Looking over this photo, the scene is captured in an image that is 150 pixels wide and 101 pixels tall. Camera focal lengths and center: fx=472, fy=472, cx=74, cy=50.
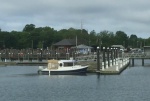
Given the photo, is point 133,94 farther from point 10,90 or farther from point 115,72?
point 115,72

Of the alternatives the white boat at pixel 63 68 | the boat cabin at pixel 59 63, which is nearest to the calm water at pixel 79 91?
the white boat at pixel 63 68

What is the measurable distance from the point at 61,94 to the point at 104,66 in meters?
35.2

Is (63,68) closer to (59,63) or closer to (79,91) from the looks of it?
(59,63)

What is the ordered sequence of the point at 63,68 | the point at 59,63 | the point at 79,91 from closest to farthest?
the point at 79,91
the point at 63,68
the point at 59,63

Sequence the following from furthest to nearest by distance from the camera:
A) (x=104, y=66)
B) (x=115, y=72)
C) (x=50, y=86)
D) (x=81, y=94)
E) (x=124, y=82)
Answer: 1. (x=104, y=66)
2. (x=115, y=72)
3. (x=124, y=82)
4. (x=50, y=86)
5. (x=81, y=94)

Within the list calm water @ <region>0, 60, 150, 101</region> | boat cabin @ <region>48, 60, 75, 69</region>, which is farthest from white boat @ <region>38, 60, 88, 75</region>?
calm water @ <region>0, 60, 150, 101</region>

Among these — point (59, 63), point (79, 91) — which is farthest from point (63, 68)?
point (79, 91)

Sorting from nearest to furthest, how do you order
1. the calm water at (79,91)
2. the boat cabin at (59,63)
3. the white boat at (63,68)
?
1. the calm water at (79,91)
2. the white boat at (63,68)
3. the boat cabin at (59,63)

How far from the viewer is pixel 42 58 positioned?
144875 mm

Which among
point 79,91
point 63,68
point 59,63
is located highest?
point 59,63

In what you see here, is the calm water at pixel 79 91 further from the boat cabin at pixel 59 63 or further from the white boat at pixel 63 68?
the boat cabin at pixel 59 63

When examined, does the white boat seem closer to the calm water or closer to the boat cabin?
the boat cabin

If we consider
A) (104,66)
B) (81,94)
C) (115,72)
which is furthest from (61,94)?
(104,66)

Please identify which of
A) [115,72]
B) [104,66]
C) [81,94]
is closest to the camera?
[81,94]
